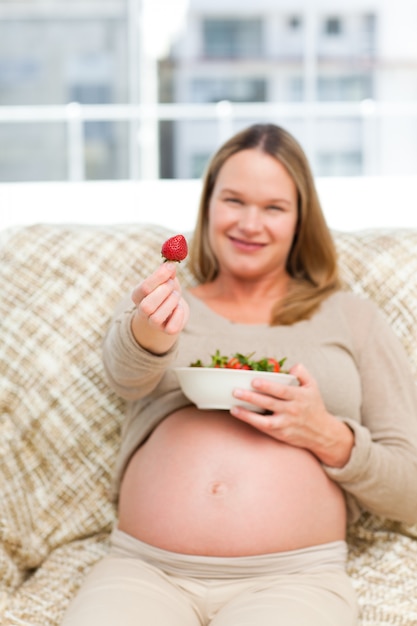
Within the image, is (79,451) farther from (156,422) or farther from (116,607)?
(116,607)

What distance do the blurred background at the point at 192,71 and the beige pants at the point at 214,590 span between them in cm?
802

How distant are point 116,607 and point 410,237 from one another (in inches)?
45.1

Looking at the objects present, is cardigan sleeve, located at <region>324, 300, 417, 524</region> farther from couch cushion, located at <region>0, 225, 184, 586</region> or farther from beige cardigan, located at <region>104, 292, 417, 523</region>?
couch cushion, located at <region>0, 225, 184, 586</region>

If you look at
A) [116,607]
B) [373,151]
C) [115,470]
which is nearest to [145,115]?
[373,151]

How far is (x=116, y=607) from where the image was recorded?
1.51 metres

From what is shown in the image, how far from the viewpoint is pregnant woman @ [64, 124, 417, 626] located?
5.18 feet

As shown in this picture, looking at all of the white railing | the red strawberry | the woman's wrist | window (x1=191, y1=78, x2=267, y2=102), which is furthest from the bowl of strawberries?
window (x1=191, y1=78, x2=267, y2=102)

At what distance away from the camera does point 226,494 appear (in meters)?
1.71

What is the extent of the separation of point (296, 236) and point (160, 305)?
2.30 ft

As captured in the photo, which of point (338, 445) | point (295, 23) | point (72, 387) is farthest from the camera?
point (295, 23)

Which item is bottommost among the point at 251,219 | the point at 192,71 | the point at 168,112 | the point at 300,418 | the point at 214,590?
the point at 214,590

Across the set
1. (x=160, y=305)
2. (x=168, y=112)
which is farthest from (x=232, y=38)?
(x=160, y=305)

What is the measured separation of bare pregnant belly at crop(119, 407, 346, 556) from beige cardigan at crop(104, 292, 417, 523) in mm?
66

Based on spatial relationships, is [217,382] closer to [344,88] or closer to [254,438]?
[254,438]
